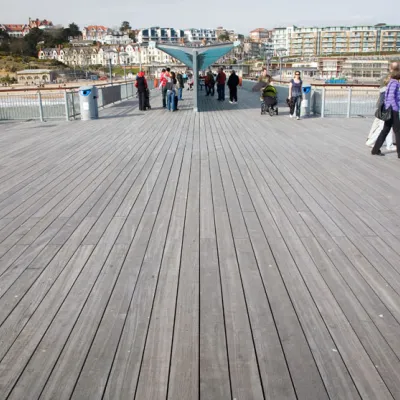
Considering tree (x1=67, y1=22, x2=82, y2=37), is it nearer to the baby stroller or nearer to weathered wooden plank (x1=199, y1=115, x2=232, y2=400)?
the baby stroller

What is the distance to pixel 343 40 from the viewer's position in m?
187

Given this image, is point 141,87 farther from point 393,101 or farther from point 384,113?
point 393,101

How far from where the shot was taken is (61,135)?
439 inches

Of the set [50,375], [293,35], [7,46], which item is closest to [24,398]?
[50,375]

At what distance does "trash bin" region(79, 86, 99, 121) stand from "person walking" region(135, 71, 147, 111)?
5.91ft

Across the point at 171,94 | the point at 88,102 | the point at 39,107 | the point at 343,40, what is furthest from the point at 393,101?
the point at 343,40

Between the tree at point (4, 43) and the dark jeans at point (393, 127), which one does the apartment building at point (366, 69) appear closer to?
the tree at point (4, 43)

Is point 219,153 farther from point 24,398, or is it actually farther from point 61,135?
point 24,398

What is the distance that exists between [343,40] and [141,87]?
628ft

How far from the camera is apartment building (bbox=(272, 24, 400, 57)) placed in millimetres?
181125

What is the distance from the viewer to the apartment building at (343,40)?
594ft

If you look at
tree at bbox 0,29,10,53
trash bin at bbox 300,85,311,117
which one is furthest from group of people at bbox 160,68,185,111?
tree at bbox 0,29,10,53

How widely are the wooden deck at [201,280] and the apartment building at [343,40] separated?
187 m

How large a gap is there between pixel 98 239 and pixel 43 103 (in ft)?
39.1
